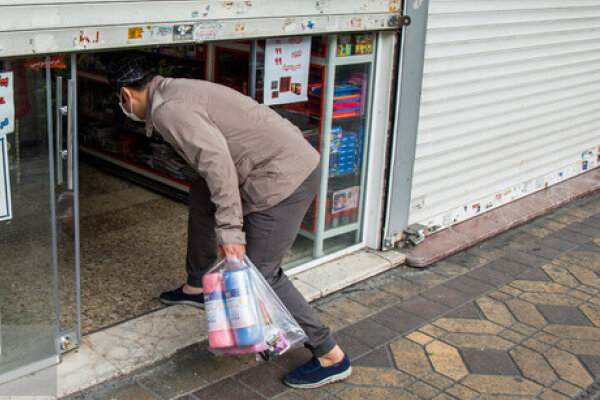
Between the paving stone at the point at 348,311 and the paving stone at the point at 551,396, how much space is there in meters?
1.23

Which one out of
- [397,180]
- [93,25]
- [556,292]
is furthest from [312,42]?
[556,292]

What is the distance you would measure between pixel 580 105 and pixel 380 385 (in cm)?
500

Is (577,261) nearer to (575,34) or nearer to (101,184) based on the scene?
(575,34)

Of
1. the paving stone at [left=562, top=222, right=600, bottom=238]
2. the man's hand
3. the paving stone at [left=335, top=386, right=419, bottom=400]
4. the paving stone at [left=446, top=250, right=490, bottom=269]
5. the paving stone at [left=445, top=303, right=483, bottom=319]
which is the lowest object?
the paving stone at [left=335, top=386, right=419, bottom=400]

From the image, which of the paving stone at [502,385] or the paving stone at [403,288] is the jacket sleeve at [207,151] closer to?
the paving stone at [502,385]

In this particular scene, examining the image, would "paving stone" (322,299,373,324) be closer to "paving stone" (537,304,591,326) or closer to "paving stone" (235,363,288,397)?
"paving stone" (235,363,288,397)

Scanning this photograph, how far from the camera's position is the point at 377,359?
4188mm

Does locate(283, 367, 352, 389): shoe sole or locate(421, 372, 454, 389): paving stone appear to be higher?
locate(283, 367, 352, 389): shoe sole

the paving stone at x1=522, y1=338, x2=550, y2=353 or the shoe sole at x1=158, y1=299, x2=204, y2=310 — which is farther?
the shoe sole at x1=158, y1=299, x2=204, y2=310

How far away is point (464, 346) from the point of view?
14.4 feet

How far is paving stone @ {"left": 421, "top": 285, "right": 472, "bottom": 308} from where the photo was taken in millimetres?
5004

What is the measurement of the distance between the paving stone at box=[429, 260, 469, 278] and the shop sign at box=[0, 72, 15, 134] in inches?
130

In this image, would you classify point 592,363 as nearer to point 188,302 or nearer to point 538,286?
point 538,286

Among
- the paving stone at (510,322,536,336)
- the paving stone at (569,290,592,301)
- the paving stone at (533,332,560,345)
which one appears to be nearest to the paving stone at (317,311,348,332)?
the paving stone at (510,322,536,336)
